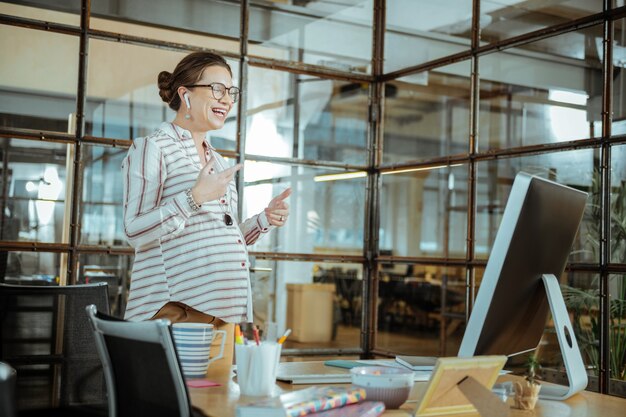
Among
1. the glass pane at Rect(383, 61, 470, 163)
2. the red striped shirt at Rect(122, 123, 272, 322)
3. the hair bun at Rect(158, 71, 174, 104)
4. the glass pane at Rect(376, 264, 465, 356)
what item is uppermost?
the glass pane at Rect(383, 61, 470, 163)

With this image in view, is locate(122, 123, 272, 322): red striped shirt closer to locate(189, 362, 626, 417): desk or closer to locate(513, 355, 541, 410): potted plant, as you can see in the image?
locate(189, 362, 626, 417): desk

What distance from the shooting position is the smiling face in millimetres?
2164

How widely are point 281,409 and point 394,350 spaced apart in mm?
3151

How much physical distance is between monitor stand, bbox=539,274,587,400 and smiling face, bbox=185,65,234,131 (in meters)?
1.00

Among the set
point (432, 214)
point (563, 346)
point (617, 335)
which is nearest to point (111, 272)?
point (617, 335)

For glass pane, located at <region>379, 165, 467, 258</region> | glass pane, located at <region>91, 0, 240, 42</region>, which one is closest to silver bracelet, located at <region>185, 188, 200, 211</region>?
glass pane, located at <region>91, 0, 240, 42</region>

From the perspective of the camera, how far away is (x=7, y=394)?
0.82m

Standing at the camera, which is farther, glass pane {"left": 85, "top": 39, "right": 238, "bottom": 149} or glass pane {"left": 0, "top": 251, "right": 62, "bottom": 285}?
glass pane {"left": 85, "top": 39, "right": 238, "bottom": 149}

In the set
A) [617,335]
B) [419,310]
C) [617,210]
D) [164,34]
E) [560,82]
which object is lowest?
[419,310]

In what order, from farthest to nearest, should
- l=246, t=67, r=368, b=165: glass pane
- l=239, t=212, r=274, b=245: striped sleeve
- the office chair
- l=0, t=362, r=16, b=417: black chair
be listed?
l=246, t=67, r=368, b=165: glass pane < l=239, t=212, r=274, b=245: striped sleeve < the office chair < l=0, t=362, r=16, b=417: black chair

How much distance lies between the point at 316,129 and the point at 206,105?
201 cm

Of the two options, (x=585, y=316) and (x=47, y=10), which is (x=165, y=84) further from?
(x=585, y=316)

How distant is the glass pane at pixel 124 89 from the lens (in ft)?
11.7

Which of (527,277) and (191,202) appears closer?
(527,277)
